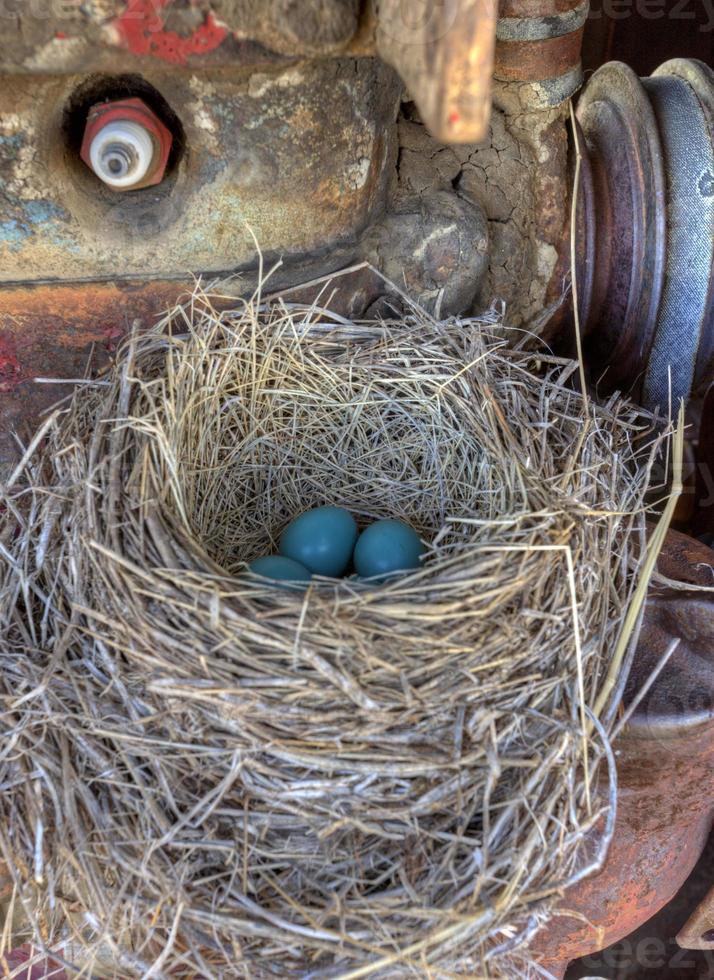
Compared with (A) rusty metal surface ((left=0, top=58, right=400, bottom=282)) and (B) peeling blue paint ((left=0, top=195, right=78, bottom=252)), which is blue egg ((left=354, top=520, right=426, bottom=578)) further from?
(B) peeling blue paint ((left=0, top=195, right=78, bottom=252))

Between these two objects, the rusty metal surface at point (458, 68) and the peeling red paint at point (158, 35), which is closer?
the rusty metal surface at point (458, 68)

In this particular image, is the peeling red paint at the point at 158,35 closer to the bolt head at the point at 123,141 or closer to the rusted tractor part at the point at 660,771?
the bolt head at the point at 123,141

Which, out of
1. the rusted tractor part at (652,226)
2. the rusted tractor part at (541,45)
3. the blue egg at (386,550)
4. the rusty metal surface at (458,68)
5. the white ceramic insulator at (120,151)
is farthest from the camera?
the rusted tractor part at (652,226)

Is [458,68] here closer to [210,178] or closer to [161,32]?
[161,32]

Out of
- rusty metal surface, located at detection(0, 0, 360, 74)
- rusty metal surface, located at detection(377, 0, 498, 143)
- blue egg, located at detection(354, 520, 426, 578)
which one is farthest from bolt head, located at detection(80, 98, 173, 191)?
blue egg, located at detection(354, 520, 426, 578)

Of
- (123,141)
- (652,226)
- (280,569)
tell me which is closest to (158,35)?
(123,141)

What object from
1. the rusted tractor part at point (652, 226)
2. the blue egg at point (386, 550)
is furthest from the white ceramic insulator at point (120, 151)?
the rusted tractor part at point (652, 226)

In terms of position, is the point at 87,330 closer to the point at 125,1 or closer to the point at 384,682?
the point at 125,1

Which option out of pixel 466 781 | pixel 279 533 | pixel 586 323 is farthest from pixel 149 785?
pixel 586 323

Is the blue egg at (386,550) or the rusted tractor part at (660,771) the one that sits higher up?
the blue egg at (386,550)
